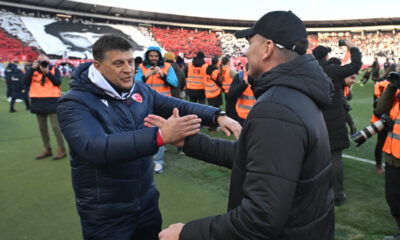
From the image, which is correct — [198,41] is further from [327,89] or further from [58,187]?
[327,89]

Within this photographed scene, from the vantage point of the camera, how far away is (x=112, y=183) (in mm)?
2072

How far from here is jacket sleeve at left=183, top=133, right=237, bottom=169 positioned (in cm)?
189

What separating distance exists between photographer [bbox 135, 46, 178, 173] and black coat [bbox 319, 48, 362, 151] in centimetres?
278

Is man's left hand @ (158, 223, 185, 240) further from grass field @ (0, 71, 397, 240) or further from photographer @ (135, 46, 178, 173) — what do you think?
photographer @ (135, 46, 178, 173)

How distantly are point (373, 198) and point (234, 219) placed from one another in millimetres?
3964

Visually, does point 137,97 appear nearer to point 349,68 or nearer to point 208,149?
point 208,149

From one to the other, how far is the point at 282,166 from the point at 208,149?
75 cm

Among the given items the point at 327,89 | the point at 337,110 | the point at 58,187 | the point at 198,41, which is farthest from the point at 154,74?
the point at 198,41

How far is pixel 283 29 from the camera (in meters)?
1.42

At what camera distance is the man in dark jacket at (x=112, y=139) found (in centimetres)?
180

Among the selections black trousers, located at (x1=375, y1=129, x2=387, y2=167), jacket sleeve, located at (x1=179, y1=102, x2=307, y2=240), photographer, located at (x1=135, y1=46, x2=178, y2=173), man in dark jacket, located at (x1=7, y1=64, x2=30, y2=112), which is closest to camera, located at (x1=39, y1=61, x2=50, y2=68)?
photographer, located at (x1=135, y1=46, x2=178, y2=173)

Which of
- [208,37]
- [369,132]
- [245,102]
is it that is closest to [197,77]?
[245,102]

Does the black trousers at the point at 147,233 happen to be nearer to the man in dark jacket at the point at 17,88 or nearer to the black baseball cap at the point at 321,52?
the black baseball cap at the point at 321,52

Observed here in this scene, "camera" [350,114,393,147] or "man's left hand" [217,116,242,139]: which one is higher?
"man's left hand" [217,116,242,139]
